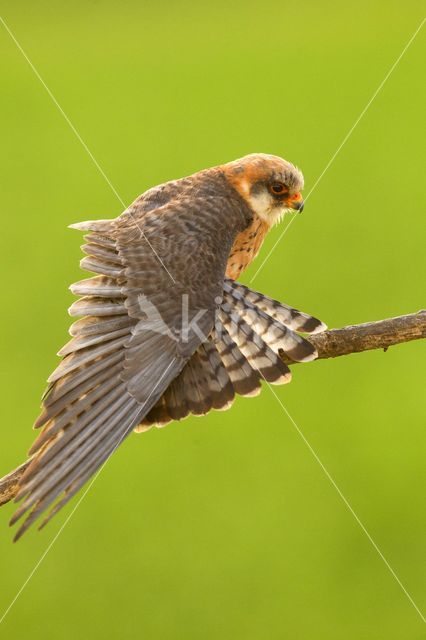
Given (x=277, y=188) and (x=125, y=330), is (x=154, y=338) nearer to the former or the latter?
(x=125, y=330)

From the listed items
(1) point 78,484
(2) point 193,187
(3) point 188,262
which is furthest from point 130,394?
(2) point 193,187

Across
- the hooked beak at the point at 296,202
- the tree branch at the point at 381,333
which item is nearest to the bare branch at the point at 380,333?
the tree branch at the point at 381,333

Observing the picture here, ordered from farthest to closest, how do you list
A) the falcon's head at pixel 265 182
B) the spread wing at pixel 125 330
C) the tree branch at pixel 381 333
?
the falcon's head at pixel 265 182 < the tree branch at pixel 381 333 < the spread wing at pixel 125 330

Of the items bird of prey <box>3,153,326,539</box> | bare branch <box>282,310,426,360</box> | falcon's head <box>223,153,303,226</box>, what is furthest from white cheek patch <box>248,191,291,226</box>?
bare branch <box>282,310,426,360</box>

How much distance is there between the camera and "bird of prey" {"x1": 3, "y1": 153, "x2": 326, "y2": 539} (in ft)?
9.49

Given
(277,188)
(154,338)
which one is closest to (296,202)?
(277,188)

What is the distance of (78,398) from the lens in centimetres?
298

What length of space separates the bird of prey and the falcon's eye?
0.18 metres

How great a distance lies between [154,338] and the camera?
318 cm

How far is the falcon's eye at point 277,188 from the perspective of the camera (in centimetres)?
385

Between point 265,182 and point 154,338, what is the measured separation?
Answer: 98 centimetres

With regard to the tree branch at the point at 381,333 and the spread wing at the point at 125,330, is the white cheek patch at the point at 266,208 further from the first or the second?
the tree branch at the point at 381,333

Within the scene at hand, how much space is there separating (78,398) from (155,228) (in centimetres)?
78

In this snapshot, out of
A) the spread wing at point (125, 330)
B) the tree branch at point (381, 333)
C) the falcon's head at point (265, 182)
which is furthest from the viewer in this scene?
the falcon's head at point (265, 182)
